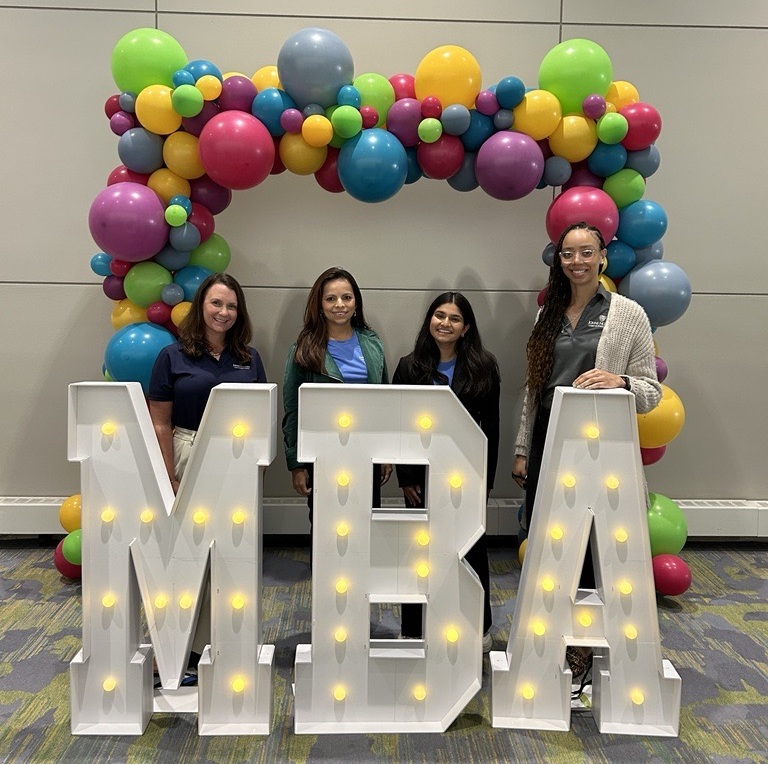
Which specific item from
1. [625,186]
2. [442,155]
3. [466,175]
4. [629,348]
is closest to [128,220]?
[442,155]

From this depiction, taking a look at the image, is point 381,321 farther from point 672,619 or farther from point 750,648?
point 750,648

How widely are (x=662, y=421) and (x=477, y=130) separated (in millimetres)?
1468

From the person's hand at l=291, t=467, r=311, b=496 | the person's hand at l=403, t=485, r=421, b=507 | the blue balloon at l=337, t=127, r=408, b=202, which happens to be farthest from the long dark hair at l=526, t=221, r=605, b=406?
the person's hand at l=291, t=467, r=311, b=496

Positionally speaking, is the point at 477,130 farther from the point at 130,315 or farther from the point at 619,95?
the point at 130,315

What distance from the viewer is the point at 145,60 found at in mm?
2613

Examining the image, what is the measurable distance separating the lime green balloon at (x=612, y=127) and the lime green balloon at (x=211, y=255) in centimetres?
169

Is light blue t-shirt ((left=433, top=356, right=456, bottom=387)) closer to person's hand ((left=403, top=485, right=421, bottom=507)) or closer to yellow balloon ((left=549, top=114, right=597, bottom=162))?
person's hand ((left=403, top=485, right=421, bottom=507))

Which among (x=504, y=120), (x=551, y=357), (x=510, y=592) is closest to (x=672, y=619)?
(x=510, y=592)

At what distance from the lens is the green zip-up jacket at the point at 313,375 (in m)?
2.38

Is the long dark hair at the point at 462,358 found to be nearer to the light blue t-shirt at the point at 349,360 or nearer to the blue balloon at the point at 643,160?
the light blue t-shirt at the point at 349,360

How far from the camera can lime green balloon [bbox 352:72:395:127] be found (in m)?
2.66

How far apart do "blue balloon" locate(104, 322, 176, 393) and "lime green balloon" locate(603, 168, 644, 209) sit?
199 centimetres

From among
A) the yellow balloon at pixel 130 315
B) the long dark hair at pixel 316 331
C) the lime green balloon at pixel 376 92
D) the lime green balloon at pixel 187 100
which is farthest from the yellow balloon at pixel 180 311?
the lime green balloon at pixel 376 92

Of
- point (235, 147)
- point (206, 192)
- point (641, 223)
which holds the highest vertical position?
point (235, 147)
